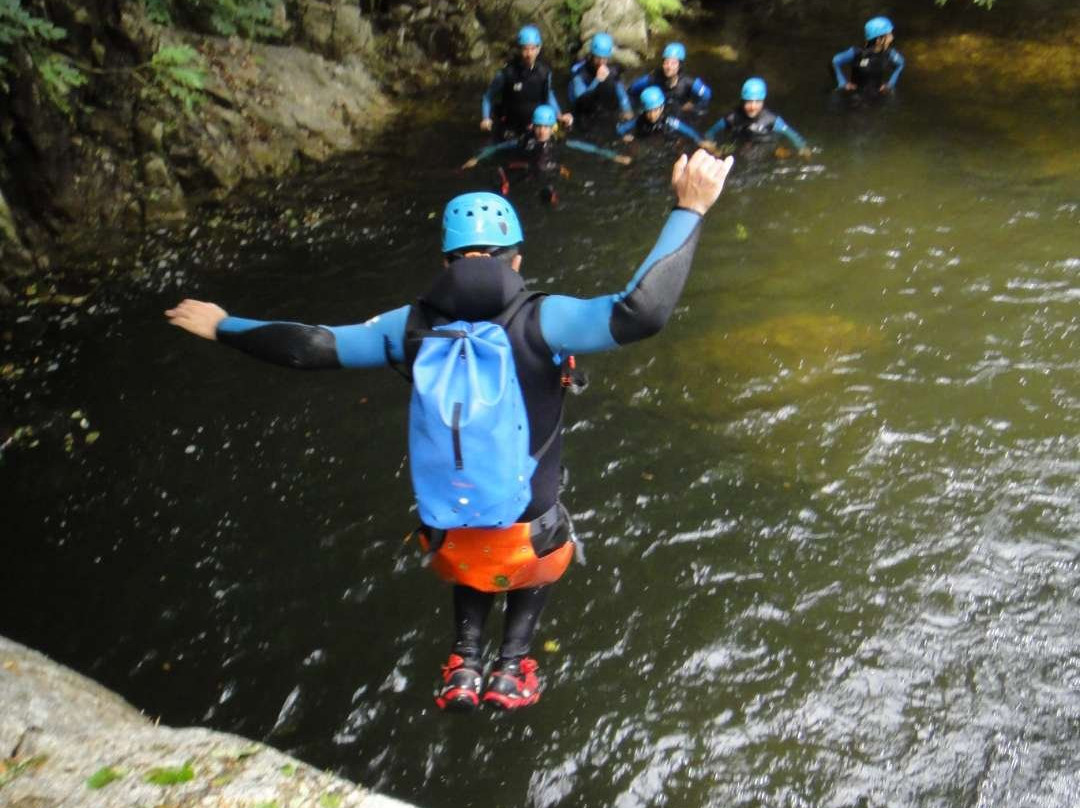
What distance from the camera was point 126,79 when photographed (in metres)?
10.1

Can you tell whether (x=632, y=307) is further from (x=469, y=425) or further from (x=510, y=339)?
(x=469, y=425)

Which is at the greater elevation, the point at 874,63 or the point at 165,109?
the point at 165,109

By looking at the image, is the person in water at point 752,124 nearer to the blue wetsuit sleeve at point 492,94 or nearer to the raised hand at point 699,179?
the blue wetsuit sleeve at point 492,94

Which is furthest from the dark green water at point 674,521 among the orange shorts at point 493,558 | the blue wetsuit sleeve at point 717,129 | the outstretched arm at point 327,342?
the outstretched arm at point 327,342

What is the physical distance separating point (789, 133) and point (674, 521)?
6.41 meters

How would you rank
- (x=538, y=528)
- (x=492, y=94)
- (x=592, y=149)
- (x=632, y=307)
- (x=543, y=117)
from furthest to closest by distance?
(x=492, y=94)
(x=543, y=117)
(x=592, y=149)
(x=538, y=528)
(x=632, y=307)

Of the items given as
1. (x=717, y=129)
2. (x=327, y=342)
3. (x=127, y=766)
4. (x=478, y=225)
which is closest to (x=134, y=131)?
(x=717, y=129)

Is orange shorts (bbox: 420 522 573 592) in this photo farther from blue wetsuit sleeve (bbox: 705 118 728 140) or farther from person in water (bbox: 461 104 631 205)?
blue wetsuit sleeve (bbox: 705 118 728 140)

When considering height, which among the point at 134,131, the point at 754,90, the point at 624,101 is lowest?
the point at 624,101

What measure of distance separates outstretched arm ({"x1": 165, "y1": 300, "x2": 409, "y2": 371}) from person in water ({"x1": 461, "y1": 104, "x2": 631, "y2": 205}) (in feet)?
21.4

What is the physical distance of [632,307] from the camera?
290 centimetres

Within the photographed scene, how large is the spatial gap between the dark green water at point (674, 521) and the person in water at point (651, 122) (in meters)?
2.11

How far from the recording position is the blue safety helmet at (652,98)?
34.7 feet

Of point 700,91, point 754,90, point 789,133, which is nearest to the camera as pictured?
point 789,133
